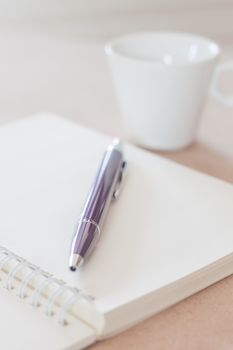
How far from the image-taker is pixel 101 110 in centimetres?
86

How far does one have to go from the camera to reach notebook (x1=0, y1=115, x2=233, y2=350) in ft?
1.50

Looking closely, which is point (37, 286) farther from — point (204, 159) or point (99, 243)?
point (204, 159)

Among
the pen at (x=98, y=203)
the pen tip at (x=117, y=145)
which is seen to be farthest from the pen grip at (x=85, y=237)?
the pen tip at (x=117, y=145)

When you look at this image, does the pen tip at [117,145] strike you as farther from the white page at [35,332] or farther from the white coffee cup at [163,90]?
the white page at [35,332]

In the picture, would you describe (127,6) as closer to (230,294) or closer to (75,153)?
(75,153)

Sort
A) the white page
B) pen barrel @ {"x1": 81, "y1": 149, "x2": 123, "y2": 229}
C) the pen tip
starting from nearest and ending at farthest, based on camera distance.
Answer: the white page → pen barrel @ {"x1": 81, "y1": 149, "x2": 123, "y2": 229} → the pen tip

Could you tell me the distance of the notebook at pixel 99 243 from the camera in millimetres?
458

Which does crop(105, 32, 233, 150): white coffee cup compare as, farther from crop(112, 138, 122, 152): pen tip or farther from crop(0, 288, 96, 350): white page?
crop(0, 288, 96, 350): white page

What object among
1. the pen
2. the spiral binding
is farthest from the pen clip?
the spiral binding

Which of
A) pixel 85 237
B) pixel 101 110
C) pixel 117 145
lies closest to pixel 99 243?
pixel 85 237

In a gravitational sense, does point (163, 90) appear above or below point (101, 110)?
above

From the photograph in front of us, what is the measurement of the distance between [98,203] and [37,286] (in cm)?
11

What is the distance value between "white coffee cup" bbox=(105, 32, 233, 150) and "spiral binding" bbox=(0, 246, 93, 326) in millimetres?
268

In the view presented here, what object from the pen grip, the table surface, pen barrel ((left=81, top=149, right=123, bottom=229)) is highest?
the pen grip
